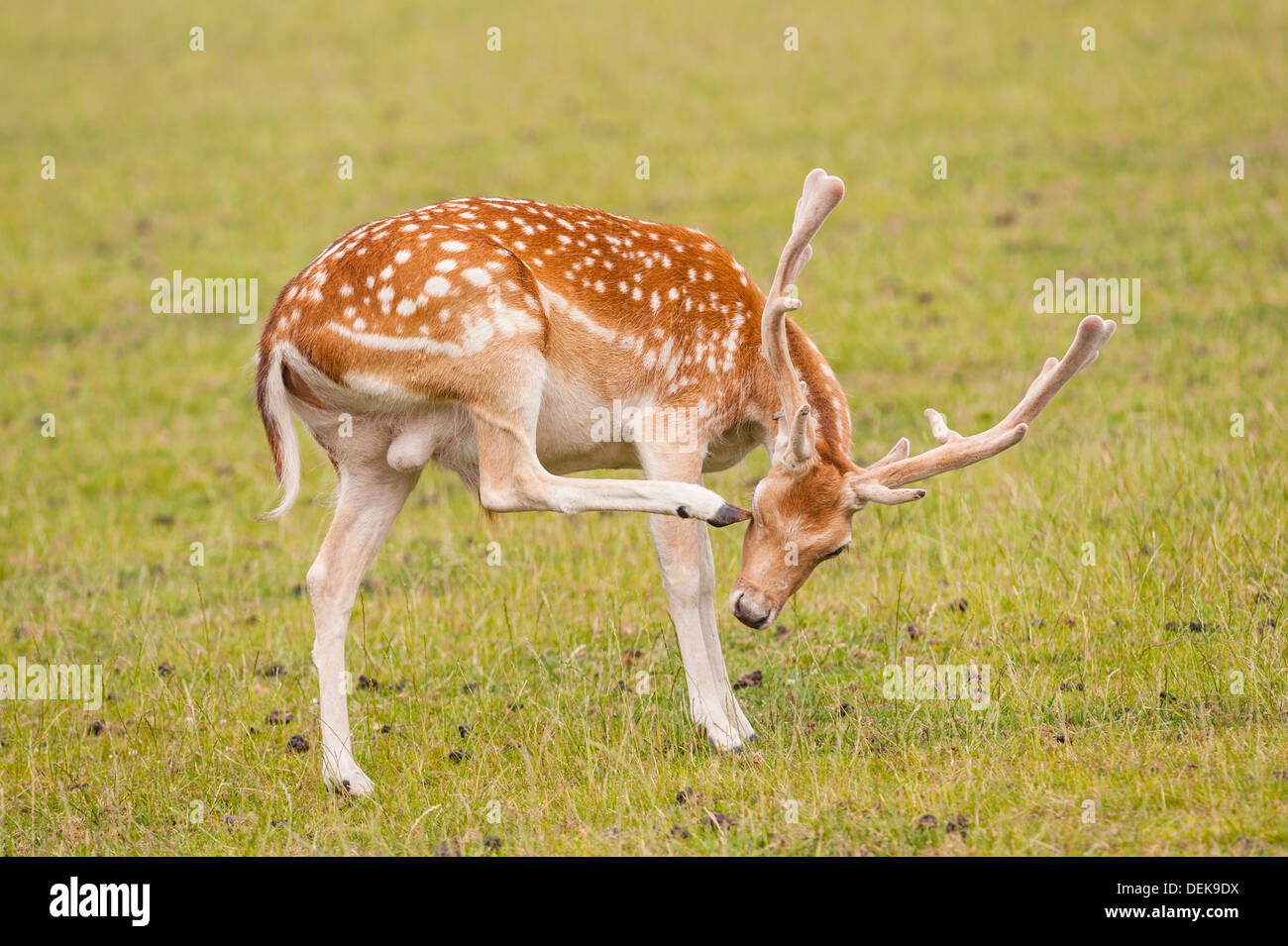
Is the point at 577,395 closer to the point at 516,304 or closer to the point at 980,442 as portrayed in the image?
the point at 516,304

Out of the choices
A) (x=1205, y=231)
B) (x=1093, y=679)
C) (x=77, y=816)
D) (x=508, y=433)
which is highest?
(x=1205, y=231)

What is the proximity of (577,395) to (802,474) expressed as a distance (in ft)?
3.06

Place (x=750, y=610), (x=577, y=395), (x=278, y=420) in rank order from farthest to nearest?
(x=577, y=395) → (x=278, y=420) → (x=750, y=610)

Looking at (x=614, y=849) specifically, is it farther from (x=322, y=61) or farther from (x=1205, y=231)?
(x=322, y=61)

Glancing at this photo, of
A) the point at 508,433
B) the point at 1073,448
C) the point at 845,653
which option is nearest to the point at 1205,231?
the point at 1073,448

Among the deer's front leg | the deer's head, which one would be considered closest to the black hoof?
the deer's head

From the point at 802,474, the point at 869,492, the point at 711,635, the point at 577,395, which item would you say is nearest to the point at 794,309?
the point at 802,474

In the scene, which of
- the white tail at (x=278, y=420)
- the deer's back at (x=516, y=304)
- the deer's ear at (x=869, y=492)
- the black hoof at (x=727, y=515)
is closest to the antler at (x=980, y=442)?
the deer's ear at (x=869, y=492)

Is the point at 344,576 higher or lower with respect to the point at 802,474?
lower

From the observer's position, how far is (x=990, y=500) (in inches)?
305

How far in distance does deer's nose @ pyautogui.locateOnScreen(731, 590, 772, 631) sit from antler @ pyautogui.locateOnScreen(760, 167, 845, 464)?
21.6 inches

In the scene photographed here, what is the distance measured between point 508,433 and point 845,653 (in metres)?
1.90

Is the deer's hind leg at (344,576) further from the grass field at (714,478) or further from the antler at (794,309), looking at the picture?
the antler at (794,309)

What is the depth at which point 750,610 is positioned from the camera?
5.44m
